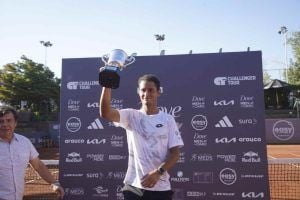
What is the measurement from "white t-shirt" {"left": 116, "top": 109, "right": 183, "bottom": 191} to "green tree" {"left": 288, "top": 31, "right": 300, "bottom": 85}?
3765 centimetres

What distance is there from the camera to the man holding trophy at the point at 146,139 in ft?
11.5

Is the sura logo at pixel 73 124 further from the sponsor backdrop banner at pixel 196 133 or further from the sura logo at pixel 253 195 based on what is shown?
the sura logo at pixel 253 195

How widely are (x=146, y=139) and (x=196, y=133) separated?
267cm

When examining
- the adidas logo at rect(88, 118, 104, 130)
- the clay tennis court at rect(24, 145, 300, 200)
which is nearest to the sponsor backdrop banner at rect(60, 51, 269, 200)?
the adidas logo at rect(88, 118, 104, 130)

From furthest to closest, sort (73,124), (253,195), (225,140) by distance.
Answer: (73,124), (225,140), (253,195)

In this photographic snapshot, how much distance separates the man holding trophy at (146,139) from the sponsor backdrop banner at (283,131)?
23.3m

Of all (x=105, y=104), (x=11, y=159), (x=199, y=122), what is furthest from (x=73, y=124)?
(x=105, y=104)

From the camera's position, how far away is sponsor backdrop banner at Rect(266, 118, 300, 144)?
84.0ft

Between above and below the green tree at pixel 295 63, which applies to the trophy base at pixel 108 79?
below

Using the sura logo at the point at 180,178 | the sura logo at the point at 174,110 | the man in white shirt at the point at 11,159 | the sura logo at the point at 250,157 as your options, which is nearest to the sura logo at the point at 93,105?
the sura logo at the point at 174,110

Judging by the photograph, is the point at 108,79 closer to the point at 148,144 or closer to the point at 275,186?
the point at 148,144

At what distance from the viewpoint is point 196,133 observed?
6.15 metres

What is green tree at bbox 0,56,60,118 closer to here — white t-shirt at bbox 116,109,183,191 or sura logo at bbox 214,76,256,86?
sura logo at bbox 214,76,256,86

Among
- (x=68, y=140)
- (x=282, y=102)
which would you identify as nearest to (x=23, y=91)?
(x=282, y=102)
